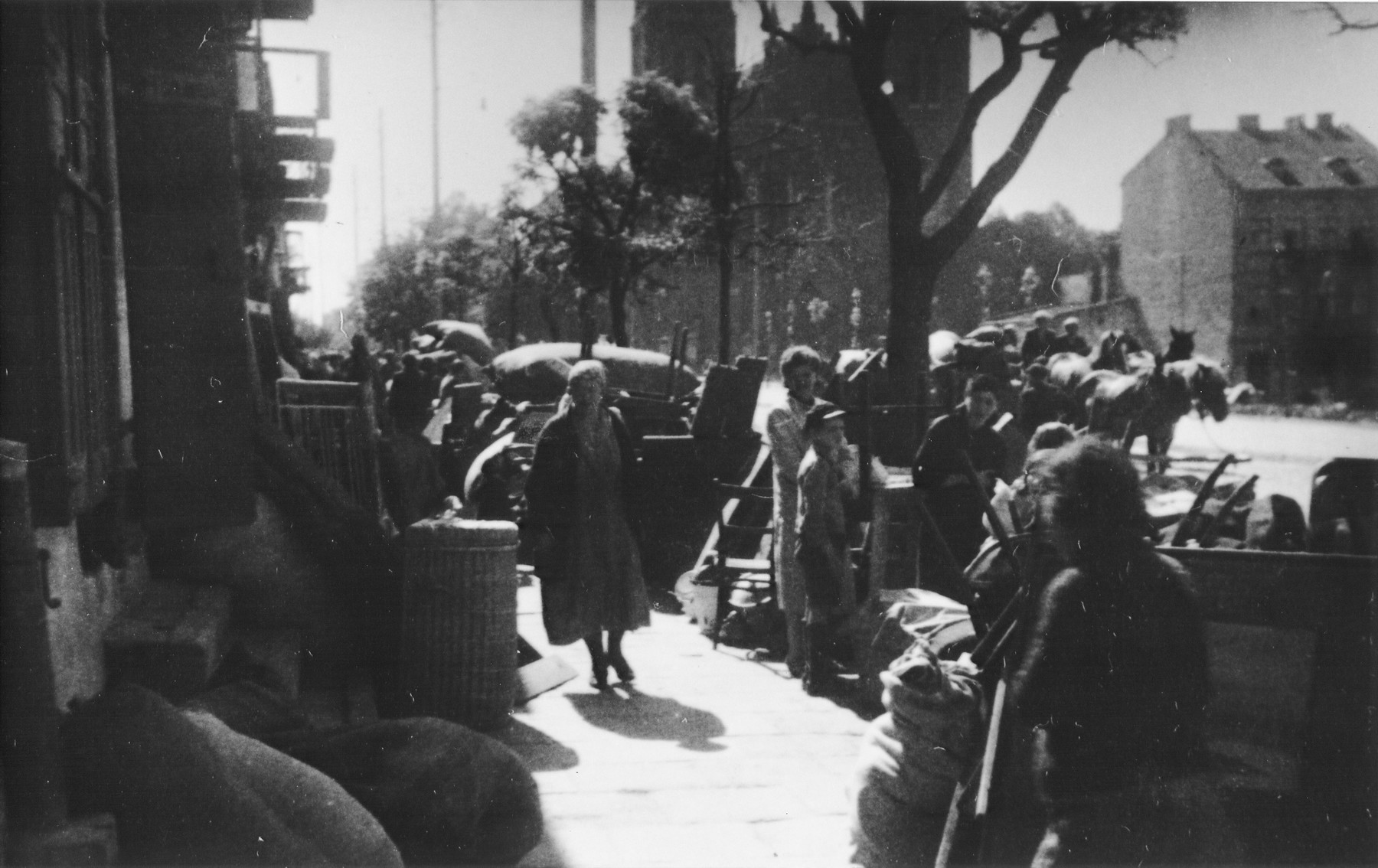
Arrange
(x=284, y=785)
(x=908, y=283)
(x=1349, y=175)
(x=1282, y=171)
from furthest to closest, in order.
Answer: (x=1349, y=175) → (x=1282, y=171) → (x=908, y=283) → (x=284, y=785)

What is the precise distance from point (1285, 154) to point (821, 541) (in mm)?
37500

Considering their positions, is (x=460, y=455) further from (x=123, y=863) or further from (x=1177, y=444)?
(x=1177, y=444)

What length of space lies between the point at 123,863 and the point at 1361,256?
32.2 metres

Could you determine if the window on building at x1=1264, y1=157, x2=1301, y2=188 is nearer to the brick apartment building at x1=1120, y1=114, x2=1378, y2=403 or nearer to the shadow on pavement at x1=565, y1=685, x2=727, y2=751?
the brick apartment building at x1=1120, y1=114, x2=1378, y2=403

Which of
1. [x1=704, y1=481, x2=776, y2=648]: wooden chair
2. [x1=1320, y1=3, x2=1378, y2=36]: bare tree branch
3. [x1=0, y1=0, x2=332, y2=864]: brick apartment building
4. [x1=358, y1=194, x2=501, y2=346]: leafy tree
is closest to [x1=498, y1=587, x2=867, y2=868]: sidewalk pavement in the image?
[x1=704, y1=481, x2=776, y2=648]: wooden chair

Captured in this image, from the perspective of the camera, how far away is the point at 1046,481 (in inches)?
139

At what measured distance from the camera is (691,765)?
19.2ft

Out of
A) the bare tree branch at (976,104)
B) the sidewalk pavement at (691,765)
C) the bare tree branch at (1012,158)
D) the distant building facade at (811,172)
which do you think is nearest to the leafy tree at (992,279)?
the distant building facade at (811,172)

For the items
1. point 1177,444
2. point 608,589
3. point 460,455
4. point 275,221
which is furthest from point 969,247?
point 608,589

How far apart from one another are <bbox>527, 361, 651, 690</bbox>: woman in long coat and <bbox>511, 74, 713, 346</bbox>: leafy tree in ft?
61.5

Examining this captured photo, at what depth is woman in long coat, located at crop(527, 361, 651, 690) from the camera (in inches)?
289

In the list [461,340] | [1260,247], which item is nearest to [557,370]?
[461,340]

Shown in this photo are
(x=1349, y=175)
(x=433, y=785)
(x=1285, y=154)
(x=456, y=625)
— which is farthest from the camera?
(x=1285, y=154)

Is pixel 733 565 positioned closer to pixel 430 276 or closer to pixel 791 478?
pixel 791 478
